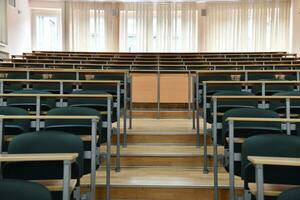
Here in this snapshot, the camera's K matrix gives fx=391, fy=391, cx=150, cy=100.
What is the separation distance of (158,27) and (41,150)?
35.3ft

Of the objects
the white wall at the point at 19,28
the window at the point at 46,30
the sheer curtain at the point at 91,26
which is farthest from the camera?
the sheer curtain at the point at 91,26

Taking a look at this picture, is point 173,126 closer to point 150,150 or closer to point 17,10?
point 150,150

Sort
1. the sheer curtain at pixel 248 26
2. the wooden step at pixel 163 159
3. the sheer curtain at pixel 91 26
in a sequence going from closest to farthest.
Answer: the wooden step at pixel 163 159
the sheer curtain at pixel 248 26
the sheer curtain at pixel 91 26

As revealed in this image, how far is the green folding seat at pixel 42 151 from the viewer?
86.7 inches

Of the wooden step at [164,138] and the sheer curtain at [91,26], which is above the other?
the sheer curtain at [91,26]

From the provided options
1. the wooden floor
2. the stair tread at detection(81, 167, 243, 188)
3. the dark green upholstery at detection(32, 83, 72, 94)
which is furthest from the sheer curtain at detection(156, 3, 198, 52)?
the stair tread at detection(81, 167, 243, 188)

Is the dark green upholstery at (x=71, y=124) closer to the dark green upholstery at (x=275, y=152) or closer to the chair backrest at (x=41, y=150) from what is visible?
the chair backrest at (x=41, y=150)

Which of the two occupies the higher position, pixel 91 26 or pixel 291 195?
pixel 91 26

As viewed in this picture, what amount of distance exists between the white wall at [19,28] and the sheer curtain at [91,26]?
1302mm

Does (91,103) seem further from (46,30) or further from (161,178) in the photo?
(46,30)

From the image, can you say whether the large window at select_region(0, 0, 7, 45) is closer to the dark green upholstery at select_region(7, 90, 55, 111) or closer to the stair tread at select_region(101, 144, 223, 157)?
the dark green upholstery at select_region(7, 90, 55, 111)

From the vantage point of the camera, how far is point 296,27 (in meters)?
11.3

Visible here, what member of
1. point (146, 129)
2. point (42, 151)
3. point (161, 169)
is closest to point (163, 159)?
point (161, 169)

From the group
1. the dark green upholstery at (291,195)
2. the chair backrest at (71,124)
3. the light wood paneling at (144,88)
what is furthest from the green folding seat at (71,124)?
the light wood paneling at (144,88)
